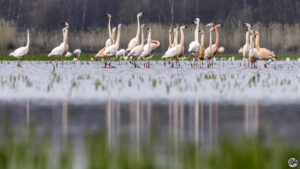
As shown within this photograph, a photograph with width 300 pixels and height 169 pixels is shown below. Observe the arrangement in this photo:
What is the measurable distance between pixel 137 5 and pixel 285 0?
39.0 feet

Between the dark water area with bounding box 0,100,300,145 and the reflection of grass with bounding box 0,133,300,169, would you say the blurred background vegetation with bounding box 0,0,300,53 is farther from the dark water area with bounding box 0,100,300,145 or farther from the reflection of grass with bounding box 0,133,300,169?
the reflection of grass with bounding box 0,133,300,169

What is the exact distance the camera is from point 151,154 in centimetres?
720

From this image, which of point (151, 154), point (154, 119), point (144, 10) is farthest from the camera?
point (144, 10)

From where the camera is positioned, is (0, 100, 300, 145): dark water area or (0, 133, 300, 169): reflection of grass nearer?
(0, 133, 300, 169): reflection of grass

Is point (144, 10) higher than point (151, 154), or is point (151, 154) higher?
point (144, 10)

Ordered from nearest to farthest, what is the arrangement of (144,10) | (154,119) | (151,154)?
(151,154) → (154,119) → (144,10)

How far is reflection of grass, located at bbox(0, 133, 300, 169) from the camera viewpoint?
21.1 ft

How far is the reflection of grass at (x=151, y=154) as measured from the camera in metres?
6.43

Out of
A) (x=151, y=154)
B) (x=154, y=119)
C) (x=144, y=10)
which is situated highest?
(x=144, y=10)

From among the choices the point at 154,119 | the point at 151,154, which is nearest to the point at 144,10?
the point at 154,119

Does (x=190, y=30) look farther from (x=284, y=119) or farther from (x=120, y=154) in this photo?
(x=120, y=154)

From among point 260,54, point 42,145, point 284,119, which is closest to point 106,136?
point 42,145

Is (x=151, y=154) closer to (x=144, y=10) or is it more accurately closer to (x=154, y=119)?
(x=154, y=119)

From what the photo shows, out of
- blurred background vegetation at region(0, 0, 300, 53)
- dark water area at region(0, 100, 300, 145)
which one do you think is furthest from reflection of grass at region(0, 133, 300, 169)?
blurred background vegetation at region(0, 0, 300, 53)
